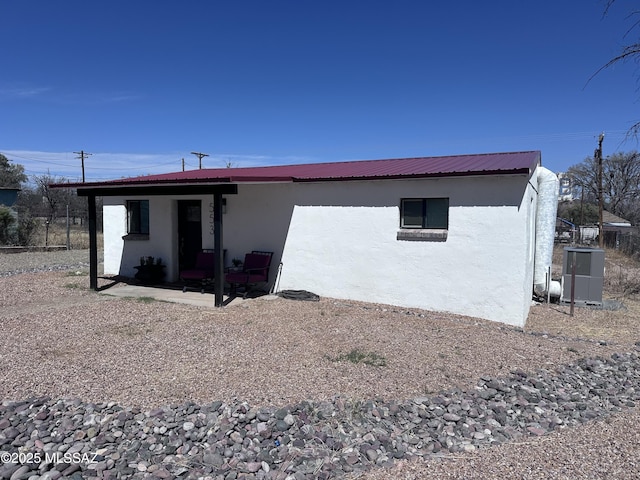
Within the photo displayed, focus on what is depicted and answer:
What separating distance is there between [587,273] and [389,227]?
183 inches

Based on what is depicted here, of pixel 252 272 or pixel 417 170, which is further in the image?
pixel 252 272

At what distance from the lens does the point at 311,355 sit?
563 cm

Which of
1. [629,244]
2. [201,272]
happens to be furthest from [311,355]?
[629,244]

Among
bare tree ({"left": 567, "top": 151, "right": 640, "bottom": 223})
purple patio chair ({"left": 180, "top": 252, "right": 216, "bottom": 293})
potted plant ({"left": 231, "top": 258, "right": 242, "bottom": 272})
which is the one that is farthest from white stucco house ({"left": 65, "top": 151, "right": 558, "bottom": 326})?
bare tree ({"left": 567, "top": 151, "right": 640, "bottom": 223})

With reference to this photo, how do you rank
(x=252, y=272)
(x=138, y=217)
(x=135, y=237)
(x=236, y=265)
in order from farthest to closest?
(x=138, y=217) < (x=135, y=237) < (x=236, y=265) < (x=252, y=272)

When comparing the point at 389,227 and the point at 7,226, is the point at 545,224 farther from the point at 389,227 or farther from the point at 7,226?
the point at 7,226

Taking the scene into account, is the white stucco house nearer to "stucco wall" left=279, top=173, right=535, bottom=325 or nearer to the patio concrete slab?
"stucco wall" left=279, top=173, right=535, bottom=325

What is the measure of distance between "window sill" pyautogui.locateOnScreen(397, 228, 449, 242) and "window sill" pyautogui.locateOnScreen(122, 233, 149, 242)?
7.06 m

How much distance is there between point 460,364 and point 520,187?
135 inches

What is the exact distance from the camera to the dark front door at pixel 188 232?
11.2 m

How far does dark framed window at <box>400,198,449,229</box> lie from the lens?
26.4ft

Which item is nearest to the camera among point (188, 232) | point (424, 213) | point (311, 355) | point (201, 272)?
point (311, 355)

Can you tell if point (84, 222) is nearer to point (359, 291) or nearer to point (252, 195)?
point (252, 195)

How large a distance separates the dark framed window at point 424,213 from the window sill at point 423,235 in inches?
4.6
